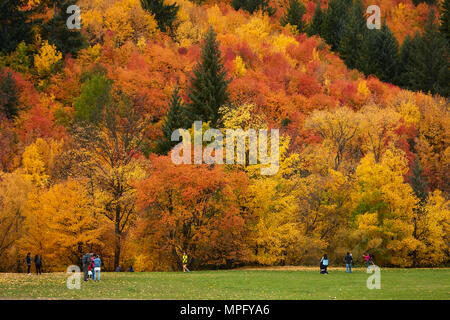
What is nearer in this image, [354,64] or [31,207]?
[31,207]

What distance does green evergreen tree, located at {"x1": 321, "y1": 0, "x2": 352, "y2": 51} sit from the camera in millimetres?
139875

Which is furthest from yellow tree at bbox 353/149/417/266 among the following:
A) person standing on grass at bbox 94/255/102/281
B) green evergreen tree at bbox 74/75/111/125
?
green evergreen tree at bbox 74/75/111/125

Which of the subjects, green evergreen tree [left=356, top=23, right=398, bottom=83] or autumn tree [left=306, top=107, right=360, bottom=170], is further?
green evergreen tree [left=356, top=23, right=398, bottom=83]

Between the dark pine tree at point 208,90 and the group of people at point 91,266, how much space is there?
125 ft

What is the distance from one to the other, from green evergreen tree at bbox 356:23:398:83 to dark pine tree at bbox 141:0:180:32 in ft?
120

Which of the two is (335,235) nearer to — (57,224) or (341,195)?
(341,195)

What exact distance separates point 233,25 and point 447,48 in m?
42.0

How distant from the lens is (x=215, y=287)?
1299 inches

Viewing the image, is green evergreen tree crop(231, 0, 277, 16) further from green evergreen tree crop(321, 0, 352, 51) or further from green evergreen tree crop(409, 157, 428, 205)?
green evergreen tree crop(409, 157, 428, 205)

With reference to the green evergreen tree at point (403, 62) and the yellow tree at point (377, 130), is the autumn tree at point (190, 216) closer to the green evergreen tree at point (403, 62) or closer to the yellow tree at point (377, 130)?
the yellow tree at point (377, 130)

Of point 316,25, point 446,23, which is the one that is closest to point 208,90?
point 316,25

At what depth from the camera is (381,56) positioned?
397 feet
